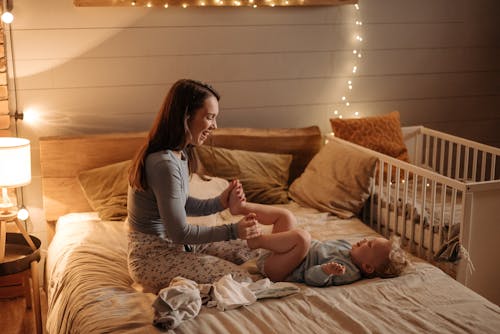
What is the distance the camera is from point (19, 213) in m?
3.12

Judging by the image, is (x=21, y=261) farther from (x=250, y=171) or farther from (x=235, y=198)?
(x=250, y=171)

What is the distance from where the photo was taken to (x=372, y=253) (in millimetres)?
2361

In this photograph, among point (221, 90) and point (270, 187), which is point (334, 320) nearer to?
point (270, 187)

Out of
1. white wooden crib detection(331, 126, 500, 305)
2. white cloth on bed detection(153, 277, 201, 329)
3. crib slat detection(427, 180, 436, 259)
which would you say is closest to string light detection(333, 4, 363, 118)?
white wooden crib detection(331, 126, 500, 305)

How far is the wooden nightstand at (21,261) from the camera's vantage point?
2811 millimetres

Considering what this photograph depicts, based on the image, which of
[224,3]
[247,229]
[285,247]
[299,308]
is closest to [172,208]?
[247,229]

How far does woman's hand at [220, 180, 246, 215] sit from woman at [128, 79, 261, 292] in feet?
0.54

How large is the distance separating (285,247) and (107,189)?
1183 mm

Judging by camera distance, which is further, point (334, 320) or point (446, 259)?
point (446, 259)

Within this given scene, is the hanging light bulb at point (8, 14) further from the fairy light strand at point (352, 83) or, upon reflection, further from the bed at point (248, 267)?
the fairy light strand at point (352, 83)

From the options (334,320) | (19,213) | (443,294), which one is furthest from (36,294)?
(443,294)

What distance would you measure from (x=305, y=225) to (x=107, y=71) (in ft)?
4.30

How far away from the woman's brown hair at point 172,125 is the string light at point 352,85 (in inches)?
65.6

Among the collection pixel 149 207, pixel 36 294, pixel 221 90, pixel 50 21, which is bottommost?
pixel 36 294
